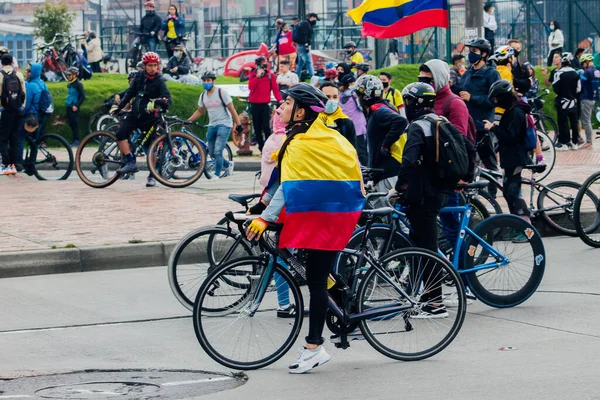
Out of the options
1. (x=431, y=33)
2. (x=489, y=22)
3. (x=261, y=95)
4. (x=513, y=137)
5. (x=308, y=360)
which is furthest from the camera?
(x=431, y=33)

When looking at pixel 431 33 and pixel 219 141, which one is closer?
pixel 219 141

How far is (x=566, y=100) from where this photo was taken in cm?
2186

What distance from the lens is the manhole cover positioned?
21.8 ft

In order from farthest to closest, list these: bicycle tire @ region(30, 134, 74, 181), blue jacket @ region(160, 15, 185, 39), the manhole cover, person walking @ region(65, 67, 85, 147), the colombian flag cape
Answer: blue jacket @ region(160, 15, 185, 39) < person walking @ region(65, 67, 85, 147) < bicycle tire @ region(30, 134, 74, 181) < the colombian flag cape < the manhole cover

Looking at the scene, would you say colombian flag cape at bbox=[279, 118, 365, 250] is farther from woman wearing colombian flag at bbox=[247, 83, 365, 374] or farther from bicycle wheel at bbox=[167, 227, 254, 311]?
bicycle wheel at bbox=[167, 227, 254, 311]

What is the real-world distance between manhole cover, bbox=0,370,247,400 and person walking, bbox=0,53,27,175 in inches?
463

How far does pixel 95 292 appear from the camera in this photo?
1024cm

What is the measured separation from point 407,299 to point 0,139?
489 inches

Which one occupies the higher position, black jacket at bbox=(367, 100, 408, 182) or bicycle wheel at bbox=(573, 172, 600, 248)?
black jacket at bbox=(367, 100, 408, 182)

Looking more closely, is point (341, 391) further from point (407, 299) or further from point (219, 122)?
point (219, 122)

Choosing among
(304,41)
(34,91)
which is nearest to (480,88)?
(34,91)

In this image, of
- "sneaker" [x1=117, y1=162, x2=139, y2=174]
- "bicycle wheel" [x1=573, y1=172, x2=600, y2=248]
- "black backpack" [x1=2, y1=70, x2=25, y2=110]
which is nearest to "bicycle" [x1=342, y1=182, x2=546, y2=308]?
"bicycle wheel" [x1=573, y1=172, x2=600, y2=248]

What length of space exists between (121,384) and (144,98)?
9.71 meters

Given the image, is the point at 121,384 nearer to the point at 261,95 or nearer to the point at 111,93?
the point at 261,95
